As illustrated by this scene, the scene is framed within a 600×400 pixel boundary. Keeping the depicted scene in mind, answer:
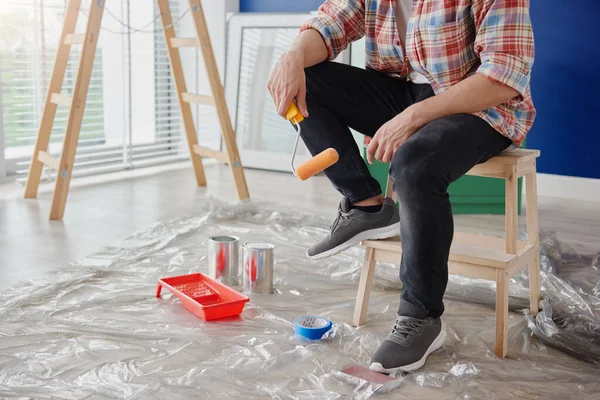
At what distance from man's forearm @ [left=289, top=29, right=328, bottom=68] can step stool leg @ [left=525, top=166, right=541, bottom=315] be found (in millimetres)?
557

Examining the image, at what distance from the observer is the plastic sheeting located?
1381 mm

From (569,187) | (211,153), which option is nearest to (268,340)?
(211,153)

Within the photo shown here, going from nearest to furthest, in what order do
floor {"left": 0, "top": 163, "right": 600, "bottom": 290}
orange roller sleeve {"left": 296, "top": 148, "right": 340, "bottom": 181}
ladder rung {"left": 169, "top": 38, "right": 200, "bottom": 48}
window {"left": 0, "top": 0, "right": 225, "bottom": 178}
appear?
orange roller sleeve {"left": 296, "top": 148, "right": 340, "bottom": 181}, floor {"left": 0, "top": 163, "right": 600, "bottom": 290}, ladder rung {"left": 169, "top": 38, "right": 200, "bottom": 48}, window {"left": 0, "top": 0, "right": 225, "bottom": 178}

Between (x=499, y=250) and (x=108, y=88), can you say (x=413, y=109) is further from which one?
(x=108, y=88)

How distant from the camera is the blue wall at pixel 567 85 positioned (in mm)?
3163

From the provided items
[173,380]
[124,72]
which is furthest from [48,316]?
[124,72]

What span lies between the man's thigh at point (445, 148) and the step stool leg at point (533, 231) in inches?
11.8

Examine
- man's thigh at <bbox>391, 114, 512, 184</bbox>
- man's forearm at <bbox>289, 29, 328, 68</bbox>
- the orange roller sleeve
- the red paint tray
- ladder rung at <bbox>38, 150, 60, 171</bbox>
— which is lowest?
the red paint tray

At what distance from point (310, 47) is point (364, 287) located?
1.89 ft

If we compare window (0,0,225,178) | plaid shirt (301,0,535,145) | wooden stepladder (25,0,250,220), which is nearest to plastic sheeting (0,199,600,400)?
plaid shirt (301,0,535,145)

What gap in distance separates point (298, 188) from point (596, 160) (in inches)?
53.4

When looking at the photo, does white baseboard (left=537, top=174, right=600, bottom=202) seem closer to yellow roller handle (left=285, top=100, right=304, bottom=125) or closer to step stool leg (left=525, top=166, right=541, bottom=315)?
step stool leg (left=525, top=166, right=541, bottom=315)

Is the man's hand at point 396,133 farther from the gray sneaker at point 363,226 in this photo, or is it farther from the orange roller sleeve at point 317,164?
the gray sneaker at point 363,226

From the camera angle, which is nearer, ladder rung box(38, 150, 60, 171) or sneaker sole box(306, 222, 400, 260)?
sneaker sole box(306, 222, 400, 260)
